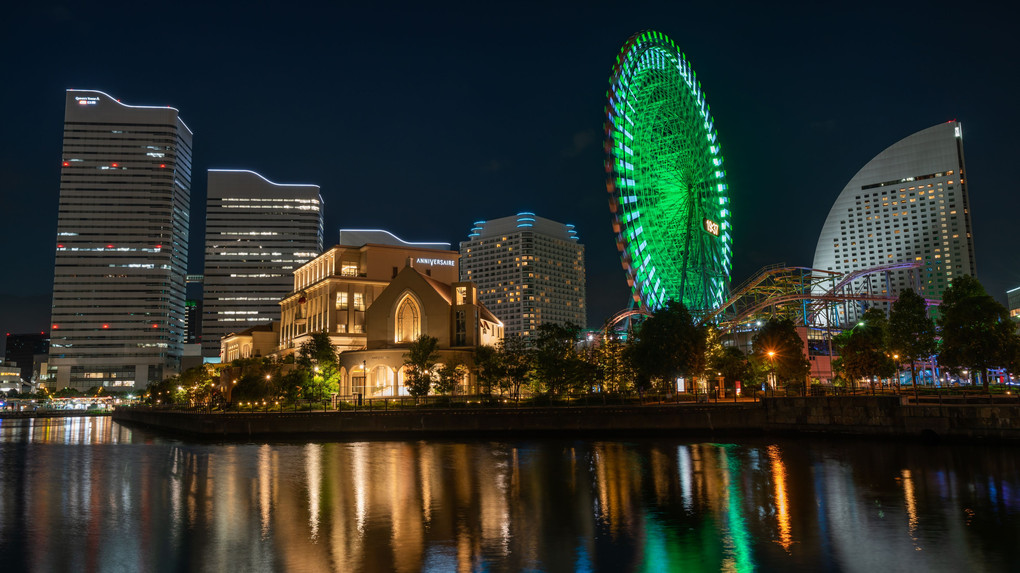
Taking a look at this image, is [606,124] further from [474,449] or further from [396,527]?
[396,527]

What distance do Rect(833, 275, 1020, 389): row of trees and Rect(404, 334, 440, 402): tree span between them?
43.0 m

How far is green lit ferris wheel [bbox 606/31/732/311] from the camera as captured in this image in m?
78.0

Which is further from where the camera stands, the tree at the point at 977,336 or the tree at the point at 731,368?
the tree at the point at 731,368

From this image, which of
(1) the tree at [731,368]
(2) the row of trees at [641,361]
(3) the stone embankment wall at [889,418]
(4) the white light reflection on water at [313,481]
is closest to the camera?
(4) the white light reflection on water at [313,481]

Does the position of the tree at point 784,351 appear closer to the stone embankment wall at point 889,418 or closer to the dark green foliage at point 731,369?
the dark green foliage at point 731,369

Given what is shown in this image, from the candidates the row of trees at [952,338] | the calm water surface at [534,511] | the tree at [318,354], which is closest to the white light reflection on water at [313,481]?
the calm water surface at [534,511]

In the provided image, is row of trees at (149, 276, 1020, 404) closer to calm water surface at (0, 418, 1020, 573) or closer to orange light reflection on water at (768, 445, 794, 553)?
calm water surface at (0, 418, 1020, 573)

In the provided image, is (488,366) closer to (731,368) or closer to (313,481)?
(731,368)

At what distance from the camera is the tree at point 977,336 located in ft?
174

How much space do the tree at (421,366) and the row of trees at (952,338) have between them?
43007 mm

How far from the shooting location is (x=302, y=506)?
27.2m

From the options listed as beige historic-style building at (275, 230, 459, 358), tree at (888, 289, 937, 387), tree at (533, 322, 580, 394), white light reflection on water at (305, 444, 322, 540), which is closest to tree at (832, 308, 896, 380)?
tree at (888, 289, 937, 387)

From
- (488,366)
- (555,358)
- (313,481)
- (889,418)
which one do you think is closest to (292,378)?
(488,366)

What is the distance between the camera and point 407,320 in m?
93.2
